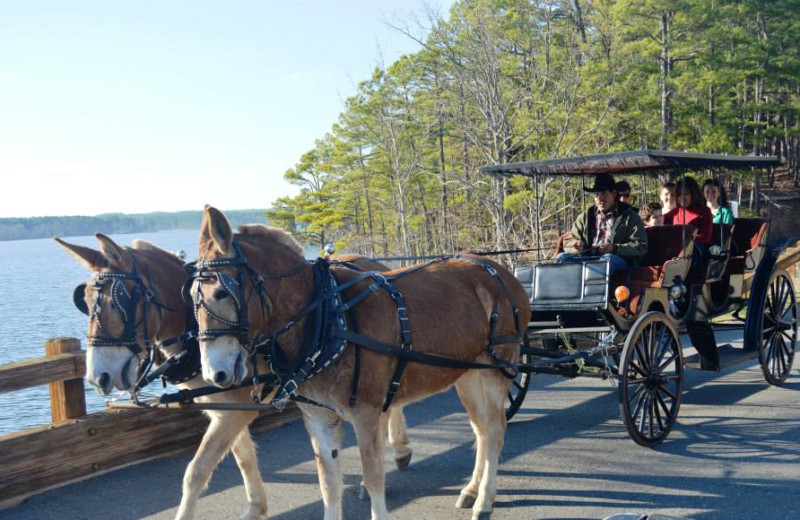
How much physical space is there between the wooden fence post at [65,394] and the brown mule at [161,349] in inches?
50.3

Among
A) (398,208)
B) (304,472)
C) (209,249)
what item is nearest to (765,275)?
(304,472)

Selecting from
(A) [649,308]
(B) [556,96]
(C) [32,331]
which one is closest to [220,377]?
(A) [649,308]

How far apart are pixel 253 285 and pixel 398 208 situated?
3996 cm

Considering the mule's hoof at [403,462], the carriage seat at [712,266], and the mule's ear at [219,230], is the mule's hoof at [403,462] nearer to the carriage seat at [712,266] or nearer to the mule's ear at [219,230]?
the mule's ear at [219,230]

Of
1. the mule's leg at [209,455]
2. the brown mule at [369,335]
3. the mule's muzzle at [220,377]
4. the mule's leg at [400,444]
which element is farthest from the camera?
the mule's leg at [400,444]

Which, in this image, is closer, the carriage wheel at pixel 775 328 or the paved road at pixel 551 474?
the paved road at pixel 551 474

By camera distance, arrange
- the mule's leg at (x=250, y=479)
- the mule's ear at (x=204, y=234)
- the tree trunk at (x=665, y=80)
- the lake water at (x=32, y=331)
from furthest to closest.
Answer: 1. the tree trunk at (x=665, y=80)
2. the lake water at (x=32, y=331)
3. the mule's leg at (x=250, y=479)
4. the mule's ear at (x=204, y=234)

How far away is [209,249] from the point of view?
4184mm

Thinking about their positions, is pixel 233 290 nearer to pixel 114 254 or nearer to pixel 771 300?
pixel 114 254

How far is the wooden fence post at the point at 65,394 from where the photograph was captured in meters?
6.04

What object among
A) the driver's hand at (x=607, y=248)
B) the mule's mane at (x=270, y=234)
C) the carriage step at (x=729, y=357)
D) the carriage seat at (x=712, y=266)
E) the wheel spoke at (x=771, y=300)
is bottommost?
the carriage step at (x=729, y=357)

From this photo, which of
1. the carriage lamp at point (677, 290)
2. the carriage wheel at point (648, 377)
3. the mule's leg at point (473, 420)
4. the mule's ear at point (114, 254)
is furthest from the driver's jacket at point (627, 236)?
the mule's ear at point (114, 254)

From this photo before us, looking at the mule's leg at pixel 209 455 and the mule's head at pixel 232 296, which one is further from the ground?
the mule's head at pixel 232 296

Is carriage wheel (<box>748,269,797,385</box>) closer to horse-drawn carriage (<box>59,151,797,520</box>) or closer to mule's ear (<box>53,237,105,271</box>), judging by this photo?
horse-drawn carriage (<box>59,151,797,520</box>)
